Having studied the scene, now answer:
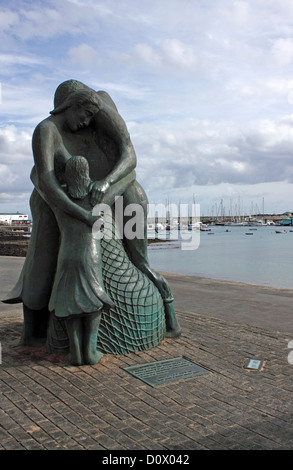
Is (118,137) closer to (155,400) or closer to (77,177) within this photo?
(77,177)

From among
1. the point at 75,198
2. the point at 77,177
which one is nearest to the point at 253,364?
the point at 75,198

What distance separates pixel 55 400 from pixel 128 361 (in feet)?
3.46

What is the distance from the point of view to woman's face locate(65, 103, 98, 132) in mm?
5215

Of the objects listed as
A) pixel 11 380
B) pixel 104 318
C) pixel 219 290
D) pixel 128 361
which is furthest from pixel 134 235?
pixel 219 290

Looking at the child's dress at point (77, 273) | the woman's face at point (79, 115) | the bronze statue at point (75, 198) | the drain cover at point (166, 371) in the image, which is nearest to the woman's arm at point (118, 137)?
the bronze statue at point (75, 198)

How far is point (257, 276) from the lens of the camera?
785 inches

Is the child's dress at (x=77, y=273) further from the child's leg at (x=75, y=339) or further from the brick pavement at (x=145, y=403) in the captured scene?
the brick pavement at (x=145, y=403)

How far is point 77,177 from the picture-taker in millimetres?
4930

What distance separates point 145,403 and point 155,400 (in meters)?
0.11

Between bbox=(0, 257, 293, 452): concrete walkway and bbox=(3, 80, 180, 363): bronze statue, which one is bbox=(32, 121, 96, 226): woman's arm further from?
bbox=(0, 257, 293, 452): concrete walkway

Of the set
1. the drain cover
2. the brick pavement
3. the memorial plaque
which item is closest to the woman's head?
the brick pavement

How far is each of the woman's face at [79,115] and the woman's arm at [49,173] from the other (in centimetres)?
22

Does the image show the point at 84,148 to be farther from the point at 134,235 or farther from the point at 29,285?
the point at 29,285

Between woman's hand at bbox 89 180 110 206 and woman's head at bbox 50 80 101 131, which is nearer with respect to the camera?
woman's hand at bbox 89 180 110 206
